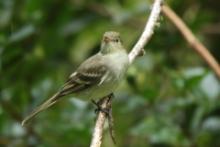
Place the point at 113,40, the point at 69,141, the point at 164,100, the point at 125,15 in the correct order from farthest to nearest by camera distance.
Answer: the point at 125,15
the point at 164,100
the point at 69,141
the point at 113,40

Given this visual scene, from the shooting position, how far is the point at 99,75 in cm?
498

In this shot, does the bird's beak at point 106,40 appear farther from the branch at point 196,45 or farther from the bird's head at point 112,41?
the branch at point 196,45

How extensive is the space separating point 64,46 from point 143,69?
2.73ft

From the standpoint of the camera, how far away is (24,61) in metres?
5.87

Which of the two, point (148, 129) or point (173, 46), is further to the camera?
point (173, 46)

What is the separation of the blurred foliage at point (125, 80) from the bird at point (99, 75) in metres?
0.34

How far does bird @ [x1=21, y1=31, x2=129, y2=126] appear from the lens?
191 inches

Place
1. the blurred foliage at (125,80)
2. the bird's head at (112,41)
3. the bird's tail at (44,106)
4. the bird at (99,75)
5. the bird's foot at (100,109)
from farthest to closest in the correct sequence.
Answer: the blurred foliage at (125,80), the bird's head at (112,41), the bird at (99,75), the bird's tail at (44,106), the bird's foot at (100,109)

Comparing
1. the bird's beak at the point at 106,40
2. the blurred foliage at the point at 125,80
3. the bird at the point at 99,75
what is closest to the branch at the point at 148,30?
the bird at the point at 99,75

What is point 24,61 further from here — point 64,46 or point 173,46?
point 173,46

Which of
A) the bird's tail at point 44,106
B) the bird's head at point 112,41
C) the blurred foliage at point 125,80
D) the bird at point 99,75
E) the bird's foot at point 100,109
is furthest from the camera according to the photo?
the blurred foliage at point 125,80

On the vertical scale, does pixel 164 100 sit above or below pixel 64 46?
below

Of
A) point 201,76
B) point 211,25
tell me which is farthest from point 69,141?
point 211,25

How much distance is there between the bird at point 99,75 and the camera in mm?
4852
